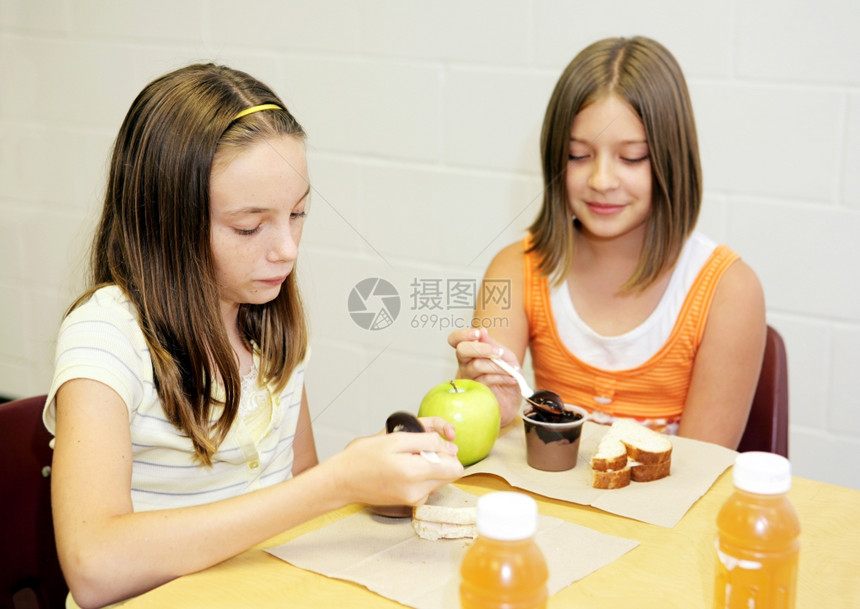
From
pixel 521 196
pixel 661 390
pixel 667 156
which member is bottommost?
pixel 661 390

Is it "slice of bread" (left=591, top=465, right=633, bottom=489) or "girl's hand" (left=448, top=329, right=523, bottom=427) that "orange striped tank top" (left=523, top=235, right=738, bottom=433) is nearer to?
"girl's hand" (left=448, top=329, right=523, bottom=427)

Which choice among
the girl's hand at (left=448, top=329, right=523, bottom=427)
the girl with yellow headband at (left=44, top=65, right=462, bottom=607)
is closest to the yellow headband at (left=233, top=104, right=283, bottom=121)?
the girl with yellow headband at (left=44, top=65, right=462, bottom=607)

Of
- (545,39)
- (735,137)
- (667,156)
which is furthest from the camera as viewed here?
(545,39)

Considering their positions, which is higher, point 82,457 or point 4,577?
point 82,457

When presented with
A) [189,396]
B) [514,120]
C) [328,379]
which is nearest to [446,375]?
[328,379]

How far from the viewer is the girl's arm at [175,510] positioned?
84cm

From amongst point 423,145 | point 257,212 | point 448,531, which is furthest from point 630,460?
point 423,145

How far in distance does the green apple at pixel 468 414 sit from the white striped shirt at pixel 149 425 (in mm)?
235

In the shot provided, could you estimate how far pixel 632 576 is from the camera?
81cm

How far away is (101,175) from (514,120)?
108 cm

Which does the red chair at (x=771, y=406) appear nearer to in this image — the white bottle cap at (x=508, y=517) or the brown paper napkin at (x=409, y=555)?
the brown paper napkin at (x=409, y=555)

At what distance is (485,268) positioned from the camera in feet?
5.53

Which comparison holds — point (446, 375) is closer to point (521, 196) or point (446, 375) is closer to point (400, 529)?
point (521, 196)

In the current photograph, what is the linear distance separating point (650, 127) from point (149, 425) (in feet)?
2.63
